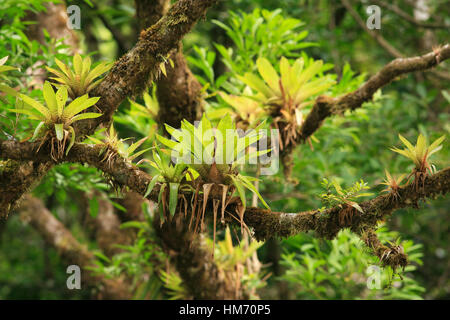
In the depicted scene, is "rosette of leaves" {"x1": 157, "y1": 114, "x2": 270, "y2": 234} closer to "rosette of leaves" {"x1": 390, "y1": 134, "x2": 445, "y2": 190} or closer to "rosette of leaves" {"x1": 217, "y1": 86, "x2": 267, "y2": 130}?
"rosette of leaves" {"x1": 390, "y1": 134, "x2": 445, "y2": 190}


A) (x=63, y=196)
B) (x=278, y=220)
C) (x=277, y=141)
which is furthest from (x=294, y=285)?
(x=278, y=220)

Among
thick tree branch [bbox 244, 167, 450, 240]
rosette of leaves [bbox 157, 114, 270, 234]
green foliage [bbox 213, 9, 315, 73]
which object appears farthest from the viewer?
green foliage [bbox 213, 9, 315, 73]

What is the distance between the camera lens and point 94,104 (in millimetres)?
1367

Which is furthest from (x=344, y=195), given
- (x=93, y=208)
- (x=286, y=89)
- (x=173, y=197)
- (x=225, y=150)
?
(x=93, y=208)

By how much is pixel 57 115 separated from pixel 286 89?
0.96 meters

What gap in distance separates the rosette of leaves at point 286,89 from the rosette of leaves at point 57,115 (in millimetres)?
774

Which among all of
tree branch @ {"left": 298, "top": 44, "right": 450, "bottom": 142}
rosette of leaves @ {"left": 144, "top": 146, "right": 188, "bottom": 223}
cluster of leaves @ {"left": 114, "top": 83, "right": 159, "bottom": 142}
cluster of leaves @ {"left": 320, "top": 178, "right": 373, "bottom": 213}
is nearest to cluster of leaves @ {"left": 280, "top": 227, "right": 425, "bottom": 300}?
tree branch @ {"left": 298, "top": 44, "right": 450, "bottom": 142}

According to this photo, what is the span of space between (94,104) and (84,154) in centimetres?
17

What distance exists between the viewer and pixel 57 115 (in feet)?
4.11

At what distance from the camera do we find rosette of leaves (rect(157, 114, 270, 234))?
1235mm

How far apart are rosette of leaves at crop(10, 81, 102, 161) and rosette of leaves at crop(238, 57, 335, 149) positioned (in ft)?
2.54

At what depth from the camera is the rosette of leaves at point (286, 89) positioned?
5.87 ft

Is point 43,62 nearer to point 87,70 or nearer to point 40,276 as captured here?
point 87,70

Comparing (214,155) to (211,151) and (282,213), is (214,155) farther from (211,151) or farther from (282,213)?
(282,213)
